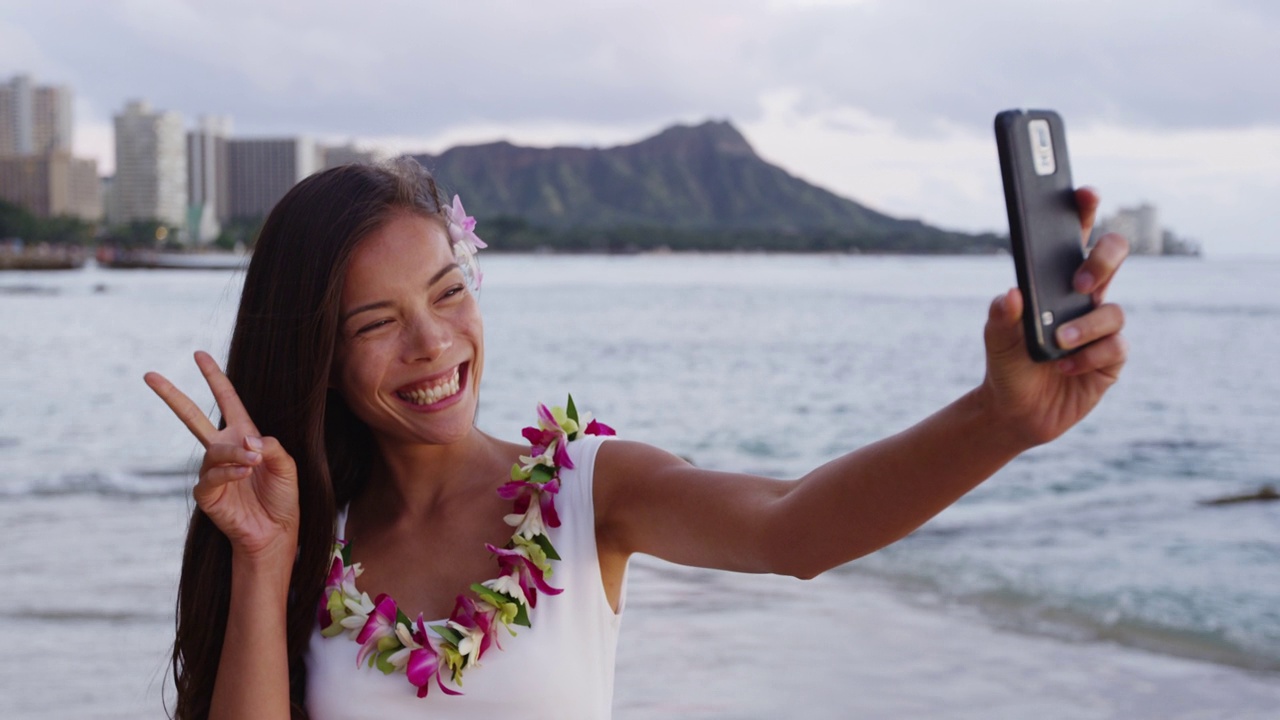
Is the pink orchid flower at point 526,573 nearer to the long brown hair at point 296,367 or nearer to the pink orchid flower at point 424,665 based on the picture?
the pink orchid flower at point 424,665

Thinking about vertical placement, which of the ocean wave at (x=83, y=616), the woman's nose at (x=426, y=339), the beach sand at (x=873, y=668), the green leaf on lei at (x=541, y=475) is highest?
the woman's nose at (x=426, y=339)

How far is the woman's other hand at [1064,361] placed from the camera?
1336 millimetres

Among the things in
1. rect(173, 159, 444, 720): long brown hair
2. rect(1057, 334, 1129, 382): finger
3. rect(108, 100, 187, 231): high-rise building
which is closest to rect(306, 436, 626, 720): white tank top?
rect(173, 159, 444, 720): long brown hair

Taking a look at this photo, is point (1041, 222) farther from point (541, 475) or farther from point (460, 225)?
point (460, 225)

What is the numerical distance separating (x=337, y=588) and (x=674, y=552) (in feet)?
2.31

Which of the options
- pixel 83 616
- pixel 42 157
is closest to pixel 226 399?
pixel 83 616

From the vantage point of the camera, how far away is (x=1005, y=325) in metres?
1.37

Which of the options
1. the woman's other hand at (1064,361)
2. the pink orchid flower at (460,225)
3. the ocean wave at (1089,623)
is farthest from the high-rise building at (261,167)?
the woman's other hand at (1064,361)

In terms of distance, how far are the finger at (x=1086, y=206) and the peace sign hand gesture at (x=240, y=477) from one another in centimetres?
142

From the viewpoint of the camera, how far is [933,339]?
29406mm

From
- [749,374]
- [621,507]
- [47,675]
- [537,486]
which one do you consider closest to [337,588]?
[537,486]

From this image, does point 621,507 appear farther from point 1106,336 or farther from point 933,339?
point 933,339

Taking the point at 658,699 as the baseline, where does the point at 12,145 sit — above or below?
above

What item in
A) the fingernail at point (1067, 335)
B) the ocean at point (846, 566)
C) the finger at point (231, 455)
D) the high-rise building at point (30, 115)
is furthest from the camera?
the high-rise building at point (30, 115)
